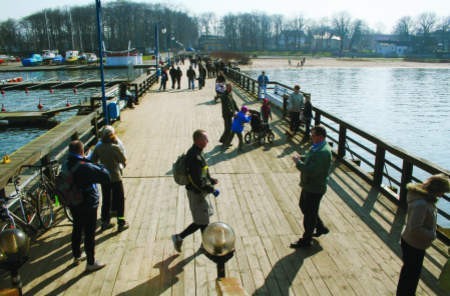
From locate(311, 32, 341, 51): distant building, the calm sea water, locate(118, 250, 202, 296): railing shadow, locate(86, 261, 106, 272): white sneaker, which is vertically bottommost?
the calm sea water

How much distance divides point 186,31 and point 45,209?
16819 cm

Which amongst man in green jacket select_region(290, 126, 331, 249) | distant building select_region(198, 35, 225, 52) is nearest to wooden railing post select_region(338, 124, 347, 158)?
man in green jacket select_region(290, 126, 331, 249)

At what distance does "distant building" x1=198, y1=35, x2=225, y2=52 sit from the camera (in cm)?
16300

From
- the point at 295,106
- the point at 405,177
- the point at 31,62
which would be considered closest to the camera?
the point at 405,177

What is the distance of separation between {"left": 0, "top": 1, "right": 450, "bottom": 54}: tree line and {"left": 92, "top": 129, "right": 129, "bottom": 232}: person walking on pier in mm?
106023

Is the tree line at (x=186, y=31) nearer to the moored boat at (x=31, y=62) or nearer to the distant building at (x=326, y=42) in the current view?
the distant building at (x=326, y=42)

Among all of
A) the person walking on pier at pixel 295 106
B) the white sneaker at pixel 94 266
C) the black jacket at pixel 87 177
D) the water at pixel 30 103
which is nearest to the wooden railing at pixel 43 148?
the black jacket at pixel 87 177

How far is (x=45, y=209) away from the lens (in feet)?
19.9

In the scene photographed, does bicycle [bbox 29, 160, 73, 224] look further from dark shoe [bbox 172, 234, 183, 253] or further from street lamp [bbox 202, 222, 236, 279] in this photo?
street lamp [bbox 202, 222, 236, 279]

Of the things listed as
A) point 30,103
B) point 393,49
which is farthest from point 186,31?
point 30,103

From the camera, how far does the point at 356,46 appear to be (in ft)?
580

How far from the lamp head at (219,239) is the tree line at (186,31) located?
108980mm

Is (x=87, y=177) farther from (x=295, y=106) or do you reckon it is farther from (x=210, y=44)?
(x=210, y=44)

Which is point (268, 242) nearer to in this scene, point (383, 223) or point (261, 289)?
point (261, 289)
